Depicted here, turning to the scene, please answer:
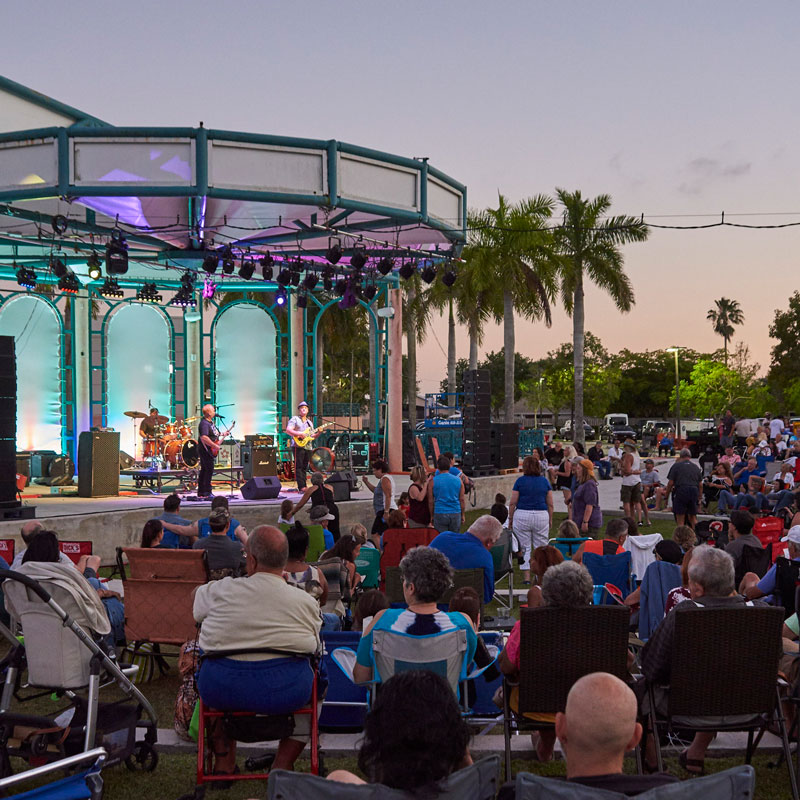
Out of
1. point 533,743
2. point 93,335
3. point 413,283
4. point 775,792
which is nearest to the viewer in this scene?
point 775,792

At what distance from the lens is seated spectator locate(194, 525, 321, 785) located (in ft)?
13.5

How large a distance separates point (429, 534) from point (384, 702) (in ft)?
20.3

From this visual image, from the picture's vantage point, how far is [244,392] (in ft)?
76.7

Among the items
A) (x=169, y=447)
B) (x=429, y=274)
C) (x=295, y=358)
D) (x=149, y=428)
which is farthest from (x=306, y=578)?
(x=295, y=358)

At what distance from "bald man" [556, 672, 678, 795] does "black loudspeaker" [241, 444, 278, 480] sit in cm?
1754

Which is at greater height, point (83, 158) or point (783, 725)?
point (83, 158)

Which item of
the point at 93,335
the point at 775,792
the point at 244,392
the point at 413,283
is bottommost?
the point at 775,792

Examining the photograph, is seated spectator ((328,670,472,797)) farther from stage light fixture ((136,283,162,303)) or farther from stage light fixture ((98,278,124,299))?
stage light fixture ((136,283,162,303))

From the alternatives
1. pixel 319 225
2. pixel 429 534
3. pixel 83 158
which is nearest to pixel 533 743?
pixel 429 534

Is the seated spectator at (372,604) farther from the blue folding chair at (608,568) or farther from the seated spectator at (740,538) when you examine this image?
the seated spectator at (740,538)

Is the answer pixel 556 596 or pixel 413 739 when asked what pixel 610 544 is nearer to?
pixel 556 596

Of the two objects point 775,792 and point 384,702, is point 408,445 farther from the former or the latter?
point 384,702

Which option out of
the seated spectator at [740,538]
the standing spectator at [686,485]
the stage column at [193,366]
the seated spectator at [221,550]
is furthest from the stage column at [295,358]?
Result: the seated spectator at [740,538]

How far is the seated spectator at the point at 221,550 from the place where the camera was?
7.04 meters
